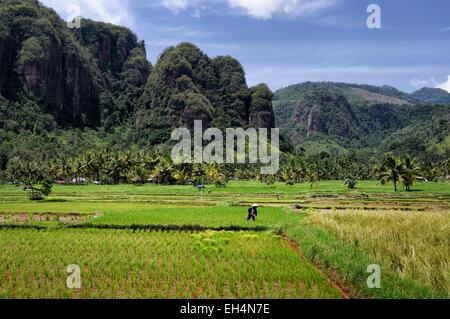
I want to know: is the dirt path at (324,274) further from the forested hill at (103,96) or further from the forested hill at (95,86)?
the forested hill at (95,86)

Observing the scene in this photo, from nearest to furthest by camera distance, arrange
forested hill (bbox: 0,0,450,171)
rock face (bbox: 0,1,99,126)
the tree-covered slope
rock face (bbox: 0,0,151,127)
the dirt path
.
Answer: the dirt path, the tree-covered slope, forested hill (bbox: 0,0,450,171), rock face (bbox: 0,1,99,126), rock face (bbox: 0,0,151,127)

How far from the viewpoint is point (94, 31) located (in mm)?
195875

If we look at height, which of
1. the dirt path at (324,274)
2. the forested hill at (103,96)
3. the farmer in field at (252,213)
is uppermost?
the forested hill at (103,96)

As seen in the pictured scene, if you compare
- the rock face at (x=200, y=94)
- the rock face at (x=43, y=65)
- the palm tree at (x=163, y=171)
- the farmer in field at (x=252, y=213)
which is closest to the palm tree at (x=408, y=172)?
the palm tree at (x=163, y=171)

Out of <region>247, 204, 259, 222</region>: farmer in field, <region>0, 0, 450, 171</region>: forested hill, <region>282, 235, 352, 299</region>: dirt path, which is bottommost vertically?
<region>282, 235, 352, 299</region>: dirt path

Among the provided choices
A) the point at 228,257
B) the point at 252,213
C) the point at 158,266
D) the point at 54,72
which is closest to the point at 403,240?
the point at 228,257

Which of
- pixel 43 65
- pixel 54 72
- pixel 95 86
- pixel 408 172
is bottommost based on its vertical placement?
pixel 408 172

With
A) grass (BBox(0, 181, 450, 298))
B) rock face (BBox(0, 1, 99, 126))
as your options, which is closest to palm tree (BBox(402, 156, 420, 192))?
grass (BBox(0, 181, 450, 298))

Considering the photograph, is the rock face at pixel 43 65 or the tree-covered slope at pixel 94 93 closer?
the tree-covered slope at pixel 94 93

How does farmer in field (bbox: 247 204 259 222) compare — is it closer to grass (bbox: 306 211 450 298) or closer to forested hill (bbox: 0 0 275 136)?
grass (bbox: 306 211 450 298)

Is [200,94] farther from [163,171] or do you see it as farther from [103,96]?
[163,171]

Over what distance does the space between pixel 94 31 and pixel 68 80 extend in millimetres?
44532

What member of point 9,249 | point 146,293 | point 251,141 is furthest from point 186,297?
point 251,141

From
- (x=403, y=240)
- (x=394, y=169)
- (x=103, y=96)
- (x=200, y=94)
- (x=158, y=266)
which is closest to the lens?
(x=158, y=266)
